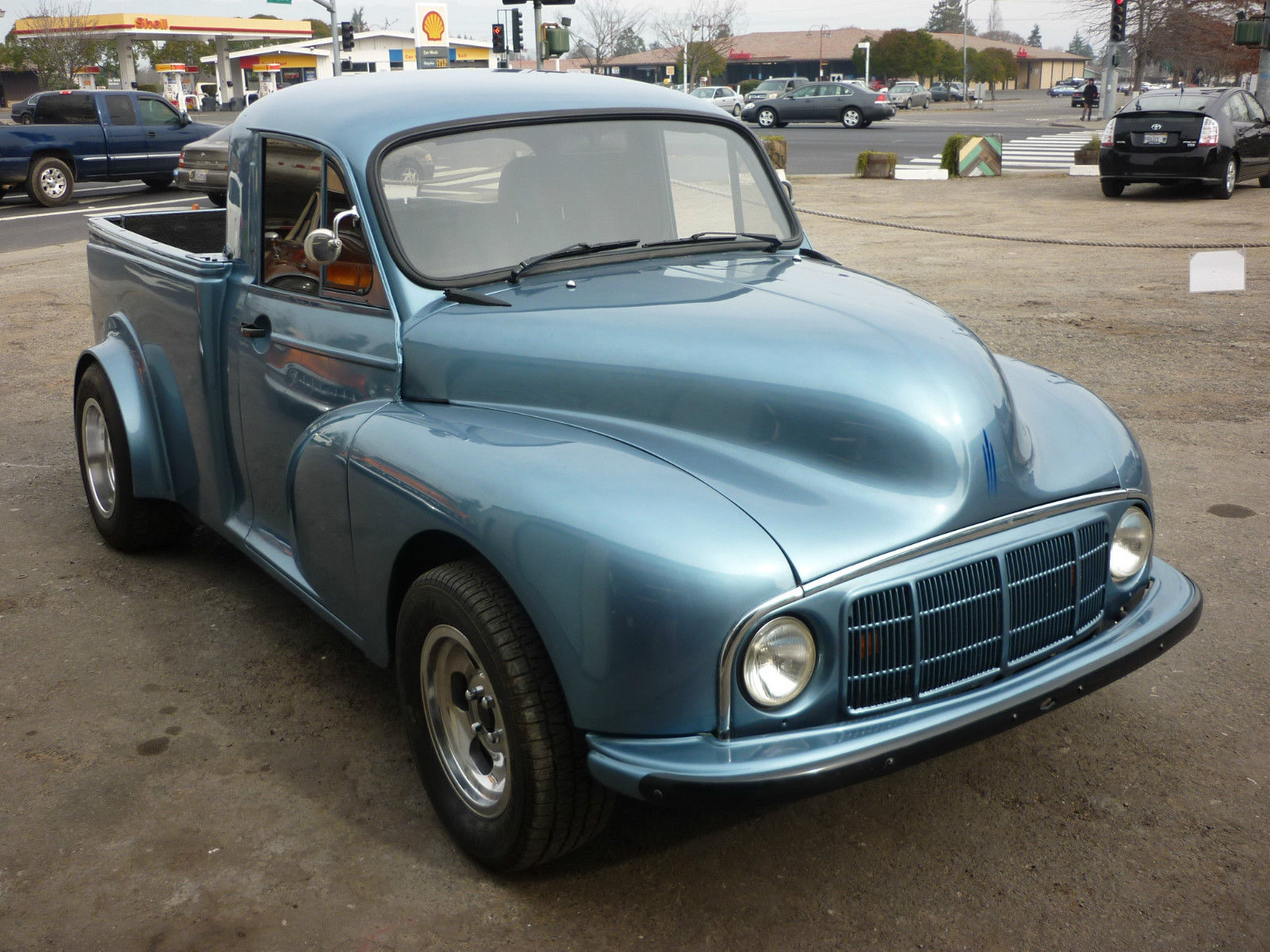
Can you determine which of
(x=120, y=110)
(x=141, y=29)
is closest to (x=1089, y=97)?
(x=120, y=110)

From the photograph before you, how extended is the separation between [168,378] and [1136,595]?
3317 mm

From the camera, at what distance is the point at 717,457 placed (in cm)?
257

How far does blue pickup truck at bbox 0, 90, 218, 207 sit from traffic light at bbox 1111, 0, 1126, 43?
76.6 feet

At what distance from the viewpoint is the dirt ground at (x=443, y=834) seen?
254cm

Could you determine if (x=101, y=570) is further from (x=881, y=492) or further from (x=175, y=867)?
(x=881, y=492)

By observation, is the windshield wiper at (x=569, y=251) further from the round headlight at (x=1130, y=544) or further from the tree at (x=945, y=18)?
the tree at (x=945, y=18)

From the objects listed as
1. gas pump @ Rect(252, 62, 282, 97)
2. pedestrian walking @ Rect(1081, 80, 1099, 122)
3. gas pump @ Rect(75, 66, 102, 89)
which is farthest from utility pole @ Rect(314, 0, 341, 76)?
gas pump @ Rect(252, 62, 282, 97)

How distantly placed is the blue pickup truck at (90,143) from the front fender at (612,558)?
1952 centimetres

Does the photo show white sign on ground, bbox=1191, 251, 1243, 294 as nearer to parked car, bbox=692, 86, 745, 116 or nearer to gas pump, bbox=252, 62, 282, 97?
parked car, bbox=692, 86, 745, 116

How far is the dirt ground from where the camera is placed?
254 centimetres

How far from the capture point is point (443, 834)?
2.90 meters

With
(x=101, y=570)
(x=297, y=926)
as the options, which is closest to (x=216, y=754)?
(x=297, y=926)

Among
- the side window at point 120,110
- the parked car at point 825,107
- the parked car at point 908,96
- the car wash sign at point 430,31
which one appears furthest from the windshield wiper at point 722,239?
the parked car at point 908,96

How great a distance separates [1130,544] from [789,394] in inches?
38.6
